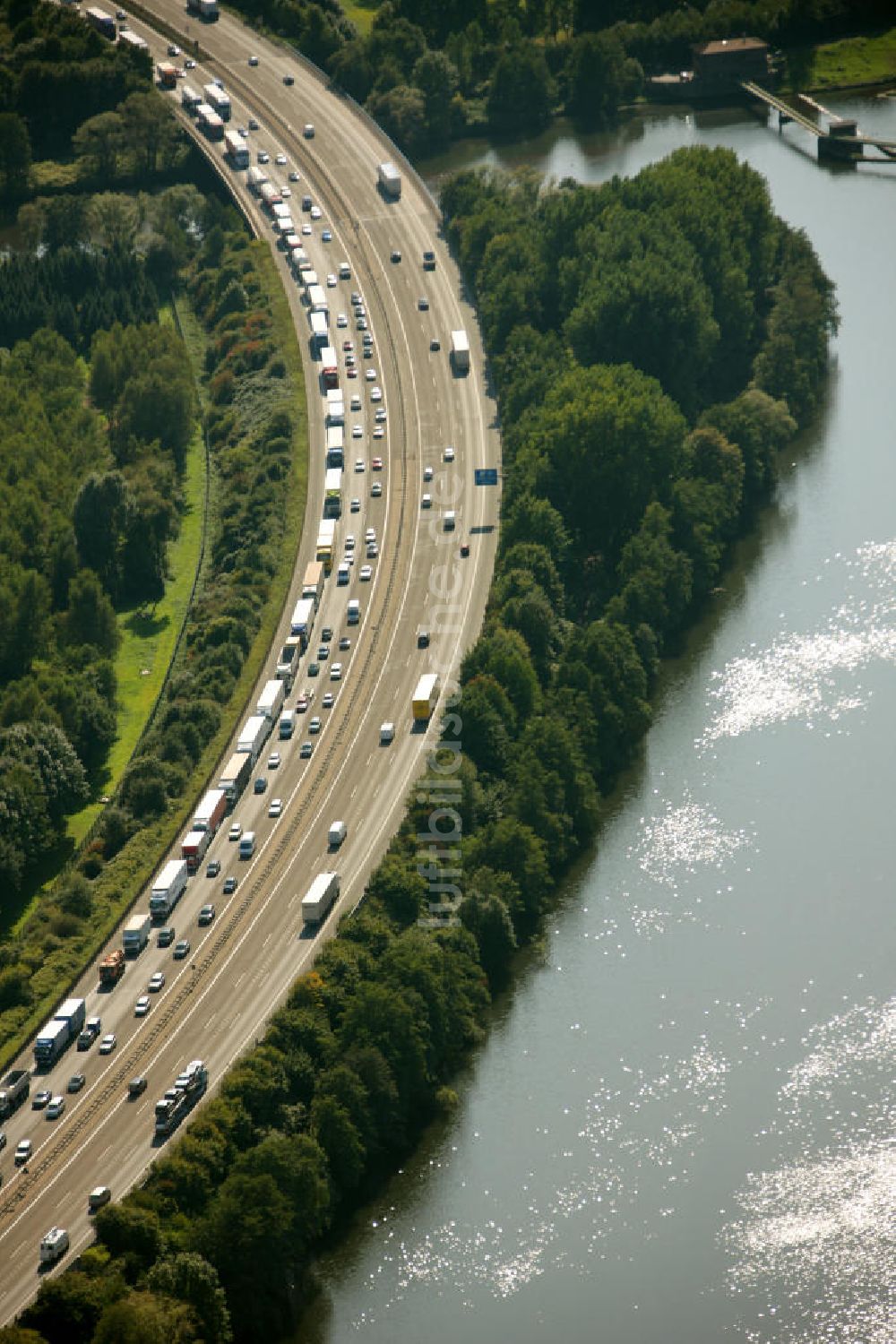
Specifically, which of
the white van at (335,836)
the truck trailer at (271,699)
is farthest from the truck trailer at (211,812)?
the truck trailer at (271,699)

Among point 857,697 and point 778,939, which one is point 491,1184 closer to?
point 778,939

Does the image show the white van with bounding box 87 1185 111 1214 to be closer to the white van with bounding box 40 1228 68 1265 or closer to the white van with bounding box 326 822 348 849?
the white van with bounding box 40 1228 68 1265

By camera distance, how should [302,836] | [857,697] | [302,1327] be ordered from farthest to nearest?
[857,697], [302,836], [302,1327]

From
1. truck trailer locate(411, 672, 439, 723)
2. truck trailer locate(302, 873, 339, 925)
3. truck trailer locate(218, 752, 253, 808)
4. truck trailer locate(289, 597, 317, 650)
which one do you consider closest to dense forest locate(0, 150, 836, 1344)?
truck trailer locate(411, 672, 439, 723)

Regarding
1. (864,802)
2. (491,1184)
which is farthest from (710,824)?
(491,1184)

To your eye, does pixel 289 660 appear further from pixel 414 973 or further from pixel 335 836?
pixel 414 973

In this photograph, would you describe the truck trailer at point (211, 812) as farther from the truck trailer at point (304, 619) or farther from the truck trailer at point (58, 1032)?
the truck trailer at point (304, 619)

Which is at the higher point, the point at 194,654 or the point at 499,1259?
the point at 194,654
